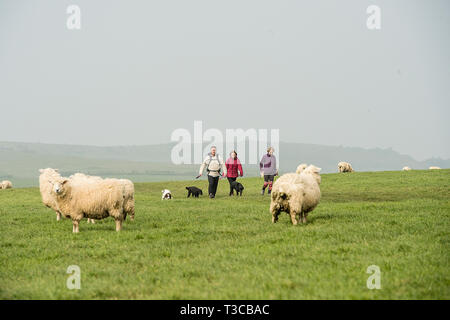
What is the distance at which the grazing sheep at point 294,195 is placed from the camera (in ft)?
42.8

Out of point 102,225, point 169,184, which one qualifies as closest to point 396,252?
point 102,225

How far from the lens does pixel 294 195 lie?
1296cm

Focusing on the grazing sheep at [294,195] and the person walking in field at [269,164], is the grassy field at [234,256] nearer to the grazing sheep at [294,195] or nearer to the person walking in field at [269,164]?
the grazing sheep at [294,195]

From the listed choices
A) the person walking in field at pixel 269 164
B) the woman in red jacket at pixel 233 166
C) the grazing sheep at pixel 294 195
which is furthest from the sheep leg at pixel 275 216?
the woman in red jacket at pixel 233 166

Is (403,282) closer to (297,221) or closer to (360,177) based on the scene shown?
(297,221)

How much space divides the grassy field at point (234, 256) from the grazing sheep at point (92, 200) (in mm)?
569

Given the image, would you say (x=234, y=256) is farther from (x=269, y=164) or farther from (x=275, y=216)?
(x=269, y=164)

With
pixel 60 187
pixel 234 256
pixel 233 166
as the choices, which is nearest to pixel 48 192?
→ pixel 60 187

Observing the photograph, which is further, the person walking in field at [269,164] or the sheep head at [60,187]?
the person walking in field at [269,164]

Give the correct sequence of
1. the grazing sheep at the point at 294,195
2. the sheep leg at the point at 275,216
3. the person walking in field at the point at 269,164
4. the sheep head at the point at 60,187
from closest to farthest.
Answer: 1. the sheep head at the point at 60,187
2. the grazing sheep at the point at 294,195
3. the sheep leg at the point at 275,216
4. the person walking in field at the point at 269,164

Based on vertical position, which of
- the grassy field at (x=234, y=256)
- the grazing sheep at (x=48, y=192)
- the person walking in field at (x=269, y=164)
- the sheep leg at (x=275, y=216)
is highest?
the person walking in field at (x=269, y=164)

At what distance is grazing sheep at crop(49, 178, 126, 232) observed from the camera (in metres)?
12.9

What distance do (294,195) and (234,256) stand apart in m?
4.13

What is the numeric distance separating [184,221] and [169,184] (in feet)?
86.1
